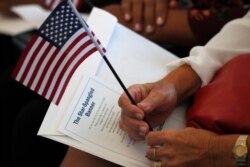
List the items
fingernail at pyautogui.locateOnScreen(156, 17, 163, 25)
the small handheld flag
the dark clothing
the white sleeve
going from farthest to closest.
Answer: fingernail at pyautogui.locateOnScreen(156, 17, 163, 25)
the dark clothing
the white sleeve
the small handheld flag

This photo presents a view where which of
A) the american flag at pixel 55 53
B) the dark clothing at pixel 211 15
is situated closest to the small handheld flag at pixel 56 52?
the american flag at pixel 55 53

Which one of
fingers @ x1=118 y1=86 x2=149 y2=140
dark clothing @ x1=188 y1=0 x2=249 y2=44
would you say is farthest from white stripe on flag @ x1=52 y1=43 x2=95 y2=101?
dark clothing @ x1=188 y1=0 x2=249 y2=44

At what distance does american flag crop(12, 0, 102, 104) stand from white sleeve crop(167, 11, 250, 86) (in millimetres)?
231

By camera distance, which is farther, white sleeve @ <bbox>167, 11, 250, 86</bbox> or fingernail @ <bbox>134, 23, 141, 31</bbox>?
fingernail @ <bbox>134, 23, 141, 31</bbox>

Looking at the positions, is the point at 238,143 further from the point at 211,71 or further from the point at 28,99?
the point at 28,99

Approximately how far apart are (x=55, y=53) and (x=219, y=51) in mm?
363

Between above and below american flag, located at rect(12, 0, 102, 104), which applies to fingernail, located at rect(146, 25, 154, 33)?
below

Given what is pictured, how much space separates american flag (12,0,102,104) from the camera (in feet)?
2.25

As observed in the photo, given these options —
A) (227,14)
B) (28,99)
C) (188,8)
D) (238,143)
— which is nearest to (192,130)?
(238,143)

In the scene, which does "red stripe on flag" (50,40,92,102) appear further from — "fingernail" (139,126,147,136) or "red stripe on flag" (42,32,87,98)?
"fingernail" (139,126,147,136)

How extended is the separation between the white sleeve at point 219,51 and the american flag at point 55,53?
0.23m

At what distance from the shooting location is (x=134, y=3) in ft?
3.76

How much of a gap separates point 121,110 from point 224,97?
0.67 feet

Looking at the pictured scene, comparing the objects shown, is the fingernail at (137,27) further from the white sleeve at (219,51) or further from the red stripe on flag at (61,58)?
the red stripe on flag at (61,58)
